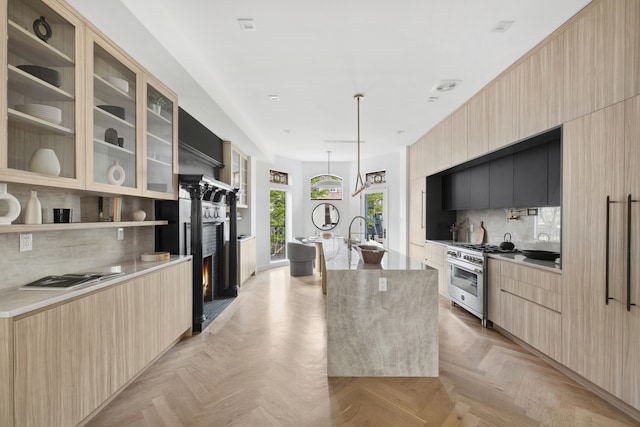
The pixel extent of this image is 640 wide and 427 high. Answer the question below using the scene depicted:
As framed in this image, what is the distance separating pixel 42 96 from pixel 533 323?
4.25 meters

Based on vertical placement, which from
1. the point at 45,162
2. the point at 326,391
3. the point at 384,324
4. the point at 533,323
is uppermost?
the point at 45,162

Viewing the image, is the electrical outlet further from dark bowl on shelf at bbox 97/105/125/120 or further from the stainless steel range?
the stainless steel range

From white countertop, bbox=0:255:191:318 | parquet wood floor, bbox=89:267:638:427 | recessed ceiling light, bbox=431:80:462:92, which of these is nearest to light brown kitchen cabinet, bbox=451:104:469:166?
recessed ceiling light, bbox=431:80:462:92

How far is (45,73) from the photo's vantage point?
186 cm

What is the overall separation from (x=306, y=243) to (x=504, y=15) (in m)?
5.35

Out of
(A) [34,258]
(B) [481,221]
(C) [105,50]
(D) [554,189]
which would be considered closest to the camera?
(A) [34,258]

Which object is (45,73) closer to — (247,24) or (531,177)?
(247,24)

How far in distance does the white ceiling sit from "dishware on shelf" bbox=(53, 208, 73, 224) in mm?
1336

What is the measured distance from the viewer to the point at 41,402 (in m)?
1.60

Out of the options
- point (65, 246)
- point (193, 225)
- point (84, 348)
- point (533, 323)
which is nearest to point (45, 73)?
point (65, 246)

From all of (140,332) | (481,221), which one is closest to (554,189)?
(481,221)

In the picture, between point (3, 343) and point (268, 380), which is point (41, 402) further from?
point (268, 380)

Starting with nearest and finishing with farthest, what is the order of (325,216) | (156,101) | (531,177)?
(156,101) → (531,177) → (325,216)

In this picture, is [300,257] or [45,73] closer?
[45,73]
